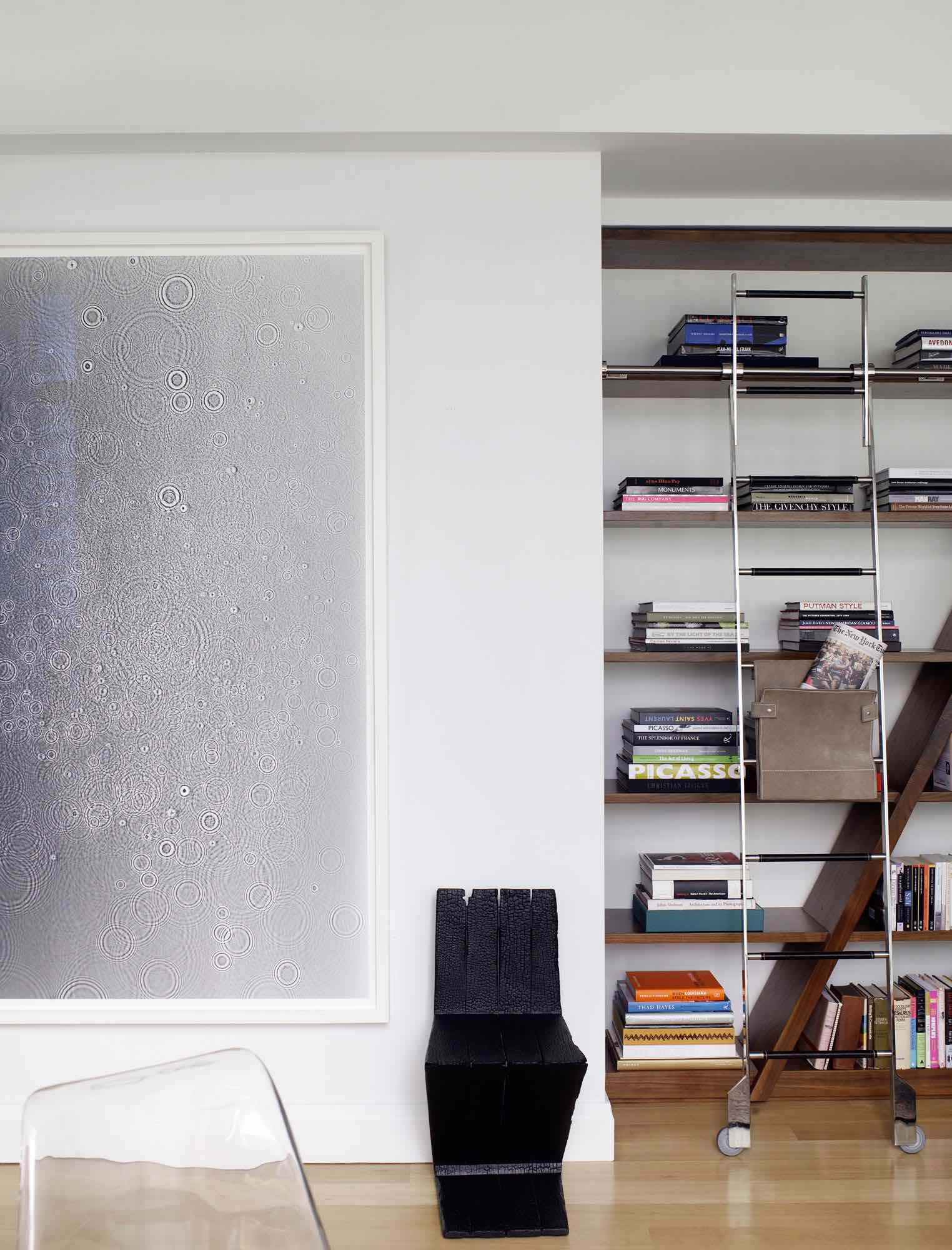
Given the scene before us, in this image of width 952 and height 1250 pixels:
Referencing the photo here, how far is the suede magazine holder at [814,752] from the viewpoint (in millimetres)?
2551

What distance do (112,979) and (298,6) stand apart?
2542mm

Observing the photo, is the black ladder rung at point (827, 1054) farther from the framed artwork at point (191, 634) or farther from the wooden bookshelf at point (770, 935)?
the framed artwork at point (191, 634)

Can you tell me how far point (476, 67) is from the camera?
2.38 meters

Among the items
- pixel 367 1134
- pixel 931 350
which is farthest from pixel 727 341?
pixel 367 1134

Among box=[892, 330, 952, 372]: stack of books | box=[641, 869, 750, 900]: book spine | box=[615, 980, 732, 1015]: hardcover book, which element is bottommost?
box=[615, 980, 732, 1015]: hardcover book

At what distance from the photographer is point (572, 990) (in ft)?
8.27

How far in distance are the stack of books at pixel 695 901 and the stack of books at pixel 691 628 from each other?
0.65 metres

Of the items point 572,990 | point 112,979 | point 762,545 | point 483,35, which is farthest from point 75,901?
point 483,35

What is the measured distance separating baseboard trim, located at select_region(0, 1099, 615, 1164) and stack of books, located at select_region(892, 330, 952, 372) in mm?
2311

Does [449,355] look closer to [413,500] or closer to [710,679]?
[413,500]

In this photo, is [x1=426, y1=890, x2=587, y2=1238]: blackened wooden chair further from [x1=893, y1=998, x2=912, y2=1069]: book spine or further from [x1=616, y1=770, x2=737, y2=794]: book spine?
[x1=893, y1=998, x2=912, y2=1069]: book spine

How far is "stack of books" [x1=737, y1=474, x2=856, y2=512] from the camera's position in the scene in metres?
2.71

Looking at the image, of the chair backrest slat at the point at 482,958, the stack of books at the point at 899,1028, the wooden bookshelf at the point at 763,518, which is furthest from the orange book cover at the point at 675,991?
the wooden bookshelf at the point at 763,518

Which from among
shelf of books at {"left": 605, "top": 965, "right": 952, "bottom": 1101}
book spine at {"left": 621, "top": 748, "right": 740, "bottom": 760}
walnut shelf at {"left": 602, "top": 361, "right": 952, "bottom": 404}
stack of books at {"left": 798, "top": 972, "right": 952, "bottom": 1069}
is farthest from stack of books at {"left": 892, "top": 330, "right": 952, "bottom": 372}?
stack of books at {"left": 798, "top": 972, "right": 952, "bottom": 1069}
